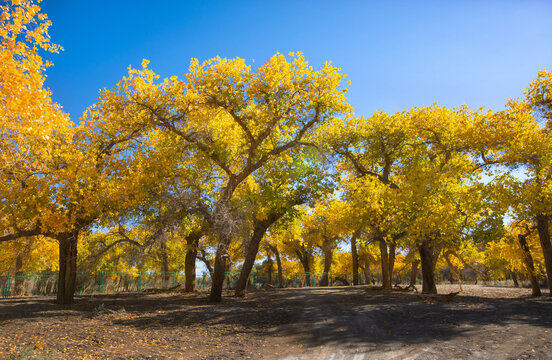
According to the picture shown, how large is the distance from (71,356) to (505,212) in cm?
1532

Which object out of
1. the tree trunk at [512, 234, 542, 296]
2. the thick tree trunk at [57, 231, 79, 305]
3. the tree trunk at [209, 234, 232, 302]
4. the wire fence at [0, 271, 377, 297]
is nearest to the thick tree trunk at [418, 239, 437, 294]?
the tree trunk at [512, 234, 542, 296]

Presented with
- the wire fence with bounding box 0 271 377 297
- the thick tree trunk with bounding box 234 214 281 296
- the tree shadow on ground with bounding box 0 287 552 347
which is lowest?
the tree shadow on ground with bounding box 0 287 552 347

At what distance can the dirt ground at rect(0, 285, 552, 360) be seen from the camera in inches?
217

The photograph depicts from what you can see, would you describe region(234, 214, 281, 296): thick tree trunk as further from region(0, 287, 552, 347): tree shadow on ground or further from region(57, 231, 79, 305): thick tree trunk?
region(57, 231, 79, 305): thick tree trunk

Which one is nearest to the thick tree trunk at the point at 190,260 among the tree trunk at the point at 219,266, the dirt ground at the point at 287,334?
the tree trunk at the point at 219,266

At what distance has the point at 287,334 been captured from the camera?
737 centimetres

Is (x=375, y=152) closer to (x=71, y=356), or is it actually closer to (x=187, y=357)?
(x=187, y=357)

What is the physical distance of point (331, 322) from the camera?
8430 millimetres

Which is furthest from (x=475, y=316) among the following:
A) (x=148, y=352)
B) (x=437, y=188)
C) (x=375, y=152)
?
(x=375, y=152)

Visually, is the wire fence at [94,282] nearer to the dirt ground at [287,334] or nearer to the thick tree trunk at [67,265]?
the thick tree trunk at [67,265]

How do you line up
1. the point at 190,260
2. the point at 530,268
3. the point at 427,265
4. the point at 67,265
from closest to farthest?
the point at 67,265
the point at 530,268
the point at 427,265
the point at 190,260

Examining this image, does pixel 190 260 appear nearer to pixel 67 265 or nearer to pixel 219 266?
pixel 219 266

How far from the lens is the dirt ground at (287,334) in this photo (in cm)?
550

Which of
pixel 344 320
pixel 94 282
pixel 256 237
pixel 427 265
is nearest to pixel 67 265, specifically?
pixel 256 237
